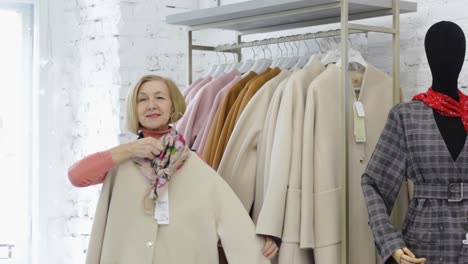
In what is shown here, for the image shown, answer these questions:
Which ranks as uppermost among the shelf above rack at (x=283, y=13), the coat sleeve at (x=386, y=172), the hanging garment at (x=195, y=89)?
the shelf above rack at (x=283, y=13)

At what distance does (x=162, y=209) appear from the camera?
2723 mm

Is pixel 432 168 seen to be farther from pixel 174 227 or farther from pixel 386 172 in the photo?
pixel 174 227

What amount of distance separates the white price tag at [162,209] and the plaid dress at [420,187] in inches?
26.7

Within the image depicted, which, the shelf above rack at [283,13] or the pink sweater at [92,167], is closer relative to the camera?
the pink sweater at [92,167]

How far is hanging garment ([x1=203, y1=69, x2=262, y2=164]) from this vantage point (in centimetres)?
315

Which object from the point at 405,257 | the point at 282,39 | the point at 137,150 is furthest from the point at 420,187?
the point at 282,39

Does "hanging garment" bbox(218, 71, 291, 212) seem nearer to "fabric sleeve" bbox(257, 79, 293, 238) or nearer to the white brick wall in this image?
"fabric sleeve" bbox(257, 79, 293, 238)

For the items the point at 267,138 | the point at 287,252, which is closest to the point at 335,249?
the point at 287,252

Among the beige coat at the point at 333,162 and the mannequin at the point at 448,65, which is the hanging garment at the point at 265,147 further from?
the mannequin at the point at 448,65

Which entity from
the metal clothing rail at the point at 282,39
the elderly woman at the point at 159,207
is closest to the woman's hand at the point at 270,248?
the elderly woman at the point at 159,207

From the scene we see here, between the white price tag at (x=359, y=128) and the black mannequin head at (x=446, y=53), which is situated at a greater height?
the black mannequin head at (x=446, y=53)

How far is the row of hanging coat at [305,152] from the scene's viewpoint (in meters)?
2.75

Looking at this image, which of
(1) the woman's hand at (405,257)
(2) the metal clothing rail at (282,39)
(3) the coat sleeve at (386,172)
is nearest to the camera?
(1) the woman's hand at (405,257)

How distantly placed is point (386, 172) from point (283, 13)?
777mm
